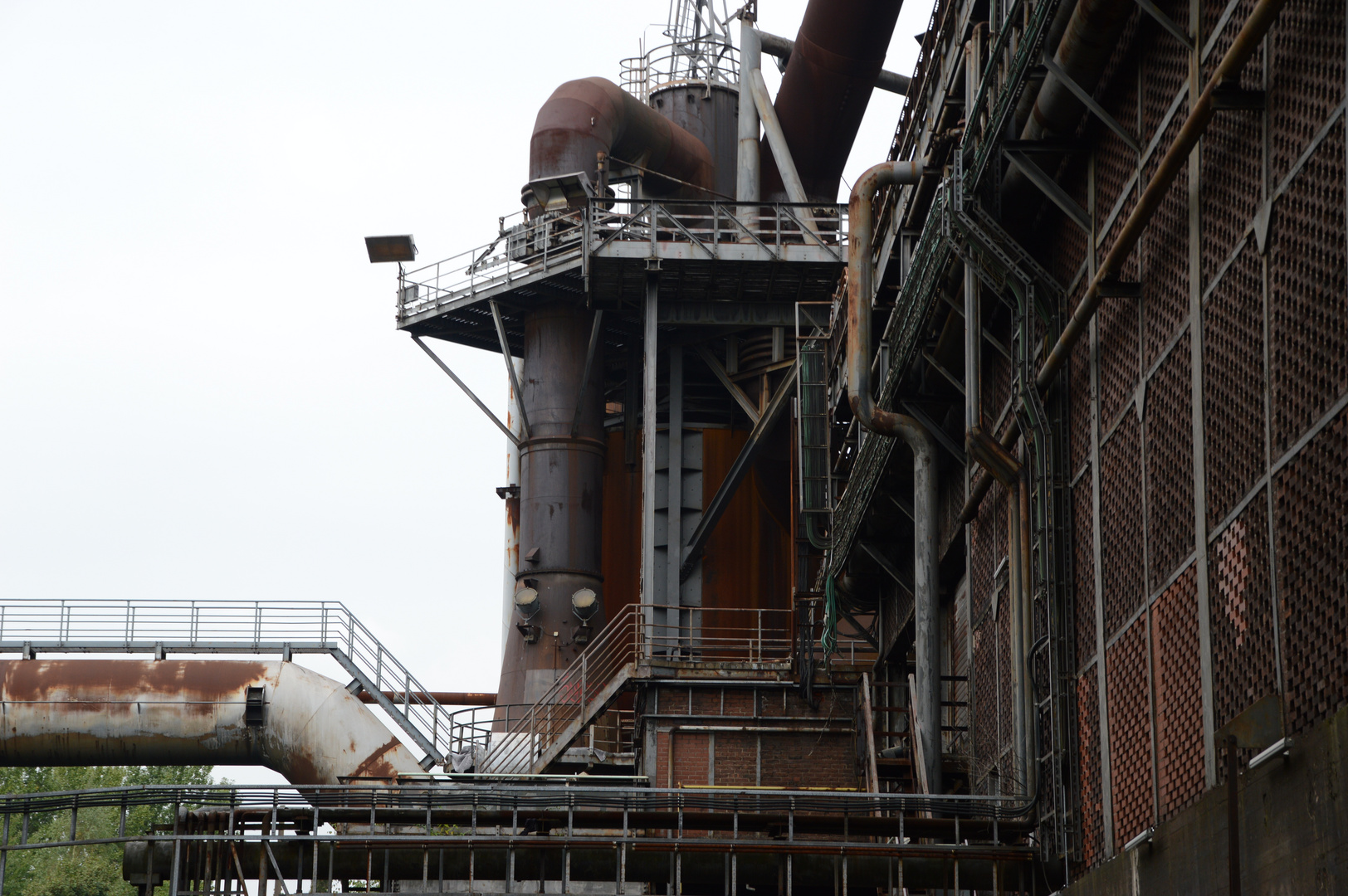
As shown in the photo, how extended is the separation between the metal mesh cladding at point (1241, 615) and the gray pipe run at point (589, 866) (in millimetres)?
5576

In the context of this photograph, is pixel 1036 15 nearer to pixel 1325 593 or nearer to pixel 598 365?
pixel 1325 593

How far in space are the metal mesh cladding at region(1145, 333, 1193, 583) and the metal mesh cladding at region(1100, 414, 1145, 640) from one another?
0.35 meters

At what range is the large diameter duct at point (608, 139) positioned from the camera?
3178 centimetres

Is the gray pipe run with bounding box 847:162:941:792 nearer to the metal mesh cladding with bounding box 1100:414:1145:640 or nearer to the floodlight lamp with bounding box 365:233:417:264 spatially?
the metal mesh cladding with bounding box 1100:414:1145:640

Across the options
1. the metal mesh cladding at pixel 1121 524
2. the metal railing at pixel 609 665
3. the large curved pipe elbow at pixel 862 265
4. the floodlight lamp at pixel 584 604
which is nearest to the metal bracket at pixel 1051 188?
the metal mesh cladding at pixel 1121 524

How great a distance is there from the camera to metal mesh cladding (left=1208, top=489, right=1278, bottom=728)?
9352 mm

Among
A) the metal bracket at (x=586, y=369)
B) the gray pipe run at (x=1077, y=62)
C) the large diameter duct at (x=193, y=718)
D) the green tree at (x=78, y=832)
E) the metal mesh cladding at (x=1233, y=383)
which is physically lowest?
the green tree at (x=78, y=832)

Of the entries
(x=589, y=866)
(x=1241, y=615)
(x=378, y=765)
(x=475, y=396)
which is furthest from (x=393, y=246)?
(x=1241, y=615)

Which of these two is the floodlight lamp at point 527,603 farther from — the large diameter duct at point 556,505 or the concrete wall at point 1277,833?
the concrete wall at point 1277,833

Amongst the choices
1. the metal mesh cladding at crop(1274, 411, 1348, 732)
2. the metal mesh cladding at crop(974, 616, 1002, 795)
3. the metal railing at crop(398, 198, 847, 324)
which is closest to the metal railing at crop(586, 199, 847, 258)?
the metal railing at crop(398, 198, 847, 324)

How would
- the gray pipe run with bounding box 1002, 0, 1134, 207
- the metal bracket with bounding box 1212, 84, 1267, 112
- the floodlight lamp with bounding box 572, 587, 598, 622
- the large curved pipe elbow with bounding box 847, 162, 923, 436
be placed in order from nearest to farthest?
1. the metal bracket with bounding box 1212, 84, 1267, 112
2. the gray pipe run with bounding box 1002, 0, 1134, 207
3. the large curved pipe elbow with bounding box 847, 162, 923, 436
4. the floodlight lamp with bounding box 572, 587, 598, 622

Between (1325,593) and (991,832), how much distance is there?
273 inches

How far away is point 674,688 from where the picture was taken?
26.7 metres

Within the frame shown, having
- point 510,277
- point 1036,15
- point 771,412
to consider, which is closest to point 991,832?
point 1036,15
